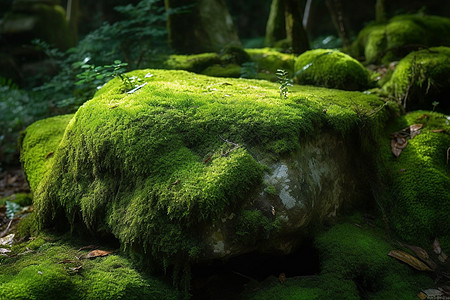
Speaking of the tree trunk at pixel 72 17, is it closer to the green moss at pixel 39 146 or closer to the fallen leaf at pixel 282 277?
the green moss at pixel 39 146

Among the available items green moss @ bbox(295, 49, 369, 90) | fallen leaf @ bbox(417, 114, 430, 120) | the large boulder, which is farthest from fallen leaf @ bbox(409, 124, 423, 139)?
green moss @ bbox(295, 49, 369, 90)

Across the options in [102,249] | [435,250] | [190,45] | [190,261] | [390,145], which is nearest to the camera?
[190,261]

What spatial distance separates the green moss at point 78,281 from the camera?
2213mm

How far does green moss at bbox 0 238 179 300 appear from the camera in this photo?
2213mm

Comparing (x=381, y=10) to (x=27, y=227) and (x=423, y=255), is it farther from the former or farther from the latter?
(x=27, y=227)

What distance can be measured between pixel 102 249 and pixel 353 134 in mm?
2534

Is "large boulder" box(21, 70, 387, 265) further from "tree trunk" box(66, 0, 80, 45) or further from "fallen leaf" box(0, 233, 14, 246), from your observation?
"tree trunk" box(66, 0, 80, 45)

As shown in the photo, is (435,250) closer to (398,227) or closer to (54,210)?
(398,227)

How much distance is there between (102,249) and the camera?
2850 millimetres

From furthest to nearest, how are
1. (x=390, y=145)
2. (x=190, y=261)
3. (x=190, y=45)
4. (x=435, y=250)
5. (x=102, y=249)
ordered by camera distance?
(x=190, y=45) → (x=390, y=145) → (x=435, y=250) → (x=102, y=249) → (x=190, y=261)

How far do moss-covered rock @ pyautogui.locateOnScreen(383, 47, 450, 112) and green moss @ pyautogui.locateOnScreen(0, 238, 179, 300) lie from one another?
12.3ft

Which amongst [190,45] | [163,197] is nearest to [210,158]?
[163,197]

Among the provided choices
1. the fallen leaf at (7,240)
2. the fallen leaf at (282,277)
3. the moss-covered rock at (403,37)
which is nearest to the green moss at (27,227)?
the fallen leaf at (7,240)

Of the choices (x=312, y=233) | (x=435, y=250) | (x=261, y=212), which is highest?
(x=261, y=212)
